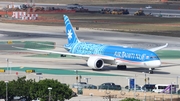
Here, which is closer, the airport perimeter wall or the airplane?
the airport perimeter wall

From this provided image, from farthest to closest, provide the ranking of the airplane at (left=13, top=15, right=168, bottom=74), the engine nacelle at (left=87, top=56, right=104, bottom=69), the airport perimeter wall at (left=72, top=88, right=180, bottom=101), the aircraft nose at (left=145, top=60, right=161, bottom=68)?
the engine nacelle at (left=87, top=56, right=104, bottom=69) < the airplane at (left=13, top=15, right=168, bottom=74) < the aircraft nose at (left=145, top=60, right=161, bottom=68) < the airport perimeter wall at (left=72, top=88, right=180, bottom=101)

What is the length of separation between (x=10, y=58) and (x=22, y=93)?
144 feet

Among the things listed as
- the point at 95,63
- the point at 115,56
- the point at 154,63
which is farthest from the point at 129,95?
the point at 115,56

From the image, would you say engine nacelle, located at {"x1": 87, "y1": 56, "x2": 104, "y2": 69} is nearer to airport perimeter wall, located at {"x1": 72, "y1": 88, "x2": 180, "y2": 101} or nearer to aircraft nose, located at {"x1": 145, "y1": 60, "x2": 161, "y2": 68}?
aircraft nose, located at {"x1": 145, "y1": 60, "x2": 161, "y2": 68}

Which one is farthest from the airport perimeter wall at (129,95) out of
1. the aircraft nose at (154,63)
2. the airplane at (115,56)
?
the airplane at (115,56)

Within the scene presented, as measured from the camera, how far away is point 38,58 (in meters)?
112

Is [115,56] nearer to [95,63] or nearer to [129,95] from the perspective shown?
[95,63]

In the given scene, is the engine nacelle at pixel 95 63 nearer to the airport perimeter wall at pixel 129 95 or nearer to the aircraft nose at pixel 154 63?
the aircraft nose at pixel 154 63

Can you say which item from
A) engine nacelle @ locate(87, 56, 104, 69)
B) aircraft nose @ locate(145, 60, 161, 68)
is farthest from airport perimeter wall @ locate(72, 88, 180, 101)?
engine nacelle @ locate(87, 56, 104, 69)

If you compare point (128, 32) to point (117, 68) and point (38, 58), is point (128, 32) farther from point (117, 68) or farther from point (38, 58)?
point (117, 68)

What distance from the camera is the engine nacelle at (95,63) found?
96875mm

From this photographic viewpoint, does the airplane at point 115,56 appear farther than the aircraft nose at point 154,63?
Yes

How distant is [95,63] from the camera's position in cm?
9681

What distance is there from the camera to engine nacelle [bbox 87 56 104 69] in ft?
318
